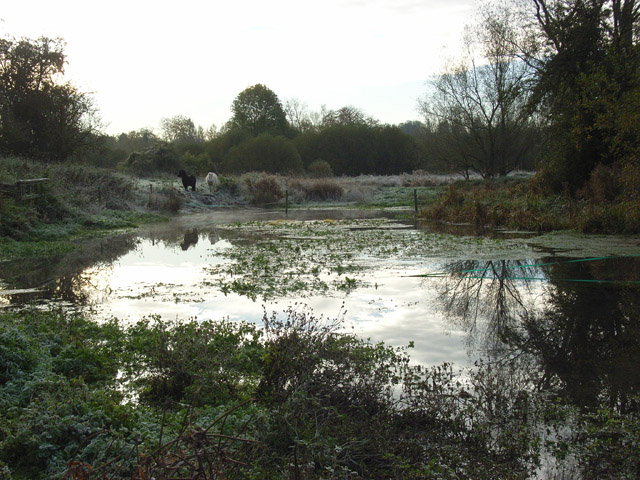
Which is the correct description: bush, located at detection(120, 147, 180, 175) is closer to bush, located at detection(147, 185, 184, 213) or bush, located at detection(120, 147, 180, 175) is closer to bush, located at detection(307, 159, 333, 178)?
bush, located at detection(147, 185, 184, 213)

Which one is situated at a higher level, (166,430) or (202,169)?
(202,169)

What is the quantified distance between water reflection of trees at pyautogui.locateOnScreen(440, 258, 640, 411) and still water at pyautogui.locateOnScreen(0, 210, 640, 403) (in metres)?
0.02

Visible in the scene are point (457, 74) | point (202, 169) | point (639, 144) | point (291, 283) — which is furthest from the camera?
point (202, 169)

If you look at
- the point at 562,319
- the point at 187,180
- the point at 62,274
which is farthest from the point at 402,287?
the point at 187,180

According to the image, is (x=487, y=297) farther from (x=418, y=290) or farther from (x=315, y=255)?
(x=315, y=255)

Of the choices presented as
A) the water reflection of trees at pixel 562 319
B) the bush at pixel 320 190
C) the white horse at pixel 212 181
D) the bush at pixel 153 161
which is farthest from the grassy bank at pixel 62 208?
the bush at pixel 320 190

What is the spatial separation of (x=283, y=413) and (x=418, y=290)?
21.0ft

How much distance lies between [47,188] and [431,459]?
852 inches

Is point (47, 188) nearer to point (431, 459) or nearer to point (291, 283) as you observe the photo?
point (291, 283)

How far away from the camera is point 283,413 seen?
4074 mm

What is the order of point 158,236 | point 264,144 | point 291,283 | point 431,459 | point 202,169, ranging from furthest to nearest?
point 264,144 < point 202,169 < point 158,236 < point 291,283 < point 431,459

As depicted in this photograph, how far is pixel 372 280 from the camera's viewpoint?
10984 mm

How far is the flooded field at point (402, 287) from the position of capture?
7176 mm

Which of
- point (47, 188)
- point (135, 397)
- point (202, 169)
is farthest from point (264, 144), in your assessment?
point (135, 397)
